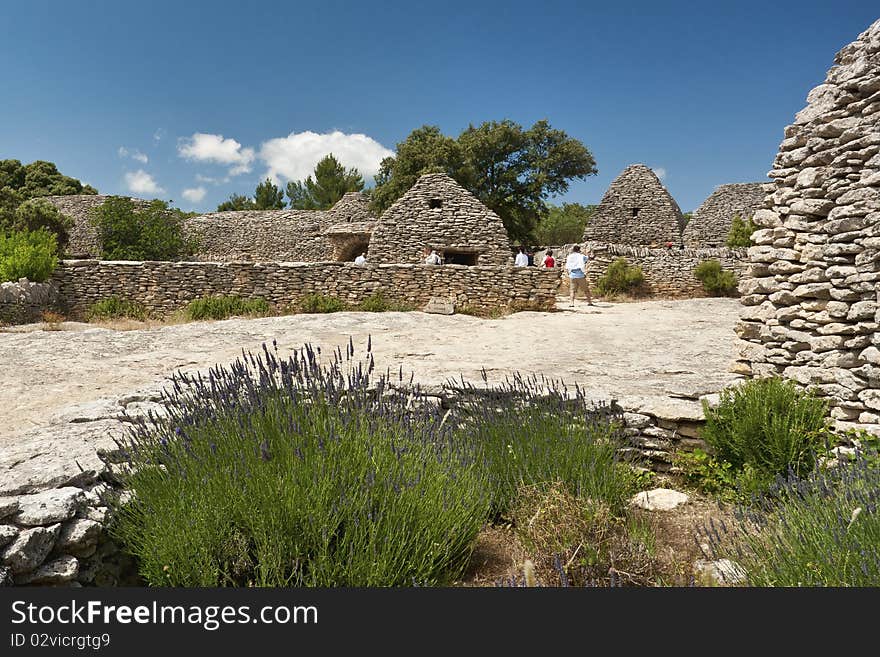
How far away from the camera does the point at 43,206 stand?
78.0ft

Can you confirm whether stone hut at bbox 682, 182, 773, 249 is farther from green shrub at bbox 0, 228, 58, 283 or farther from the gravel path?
green shrub at bbox 0, 228, 58, 283

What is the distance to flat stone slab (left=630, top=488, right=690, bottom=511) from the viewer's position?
379 centimetres

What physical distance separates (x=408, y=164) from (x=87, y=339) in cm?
2259

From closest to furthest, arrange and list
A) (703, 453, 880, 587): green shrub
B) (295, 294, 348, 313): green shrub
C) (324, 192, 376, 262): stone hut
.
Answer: (703, 453, 880, 587): green shrub, (295, 294, 348, 313): green shrub, (324, 192, 376, 262): stone hut

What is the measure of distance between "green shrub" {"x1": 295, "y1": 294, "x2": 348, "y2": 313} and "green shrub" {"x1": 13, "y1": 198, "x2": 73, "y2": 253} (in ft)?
52.2

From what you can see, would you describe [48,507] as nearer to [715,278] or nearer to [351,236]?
[715,278]

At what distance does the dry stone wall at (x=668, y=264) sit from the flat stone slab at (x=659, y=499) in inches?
526

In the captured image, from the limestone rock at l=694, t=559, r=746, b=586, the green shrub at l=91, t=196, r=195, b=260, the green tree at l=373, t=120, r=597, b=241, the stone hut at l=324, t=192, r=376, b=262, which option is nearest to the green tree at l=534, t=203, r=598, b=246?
the green tree at l=373, t=120, r=597, b=241

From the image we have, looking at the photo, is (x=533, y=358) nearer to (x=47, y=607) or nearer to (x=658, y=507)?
(x=658, y=507)

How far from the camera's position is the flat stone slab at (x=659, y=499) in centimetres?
379

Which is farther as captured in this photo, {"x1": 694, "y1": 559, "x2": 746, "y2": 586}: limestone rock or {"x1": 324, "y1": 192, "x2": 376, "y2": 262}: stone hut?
{"x1": 324, "y1": 192, "x2": 376, "y2": 262}: stone hut

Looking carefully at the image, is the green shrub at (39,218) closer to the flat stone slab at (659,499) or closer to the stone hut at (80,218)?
the stone hut at (80,218)

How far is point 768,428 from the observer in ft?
13.0

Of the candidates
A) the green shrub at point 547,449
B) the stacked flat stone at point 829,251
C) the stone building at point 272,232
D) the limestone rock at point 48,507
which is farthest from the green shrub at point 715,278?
the stone building at point 272,232
